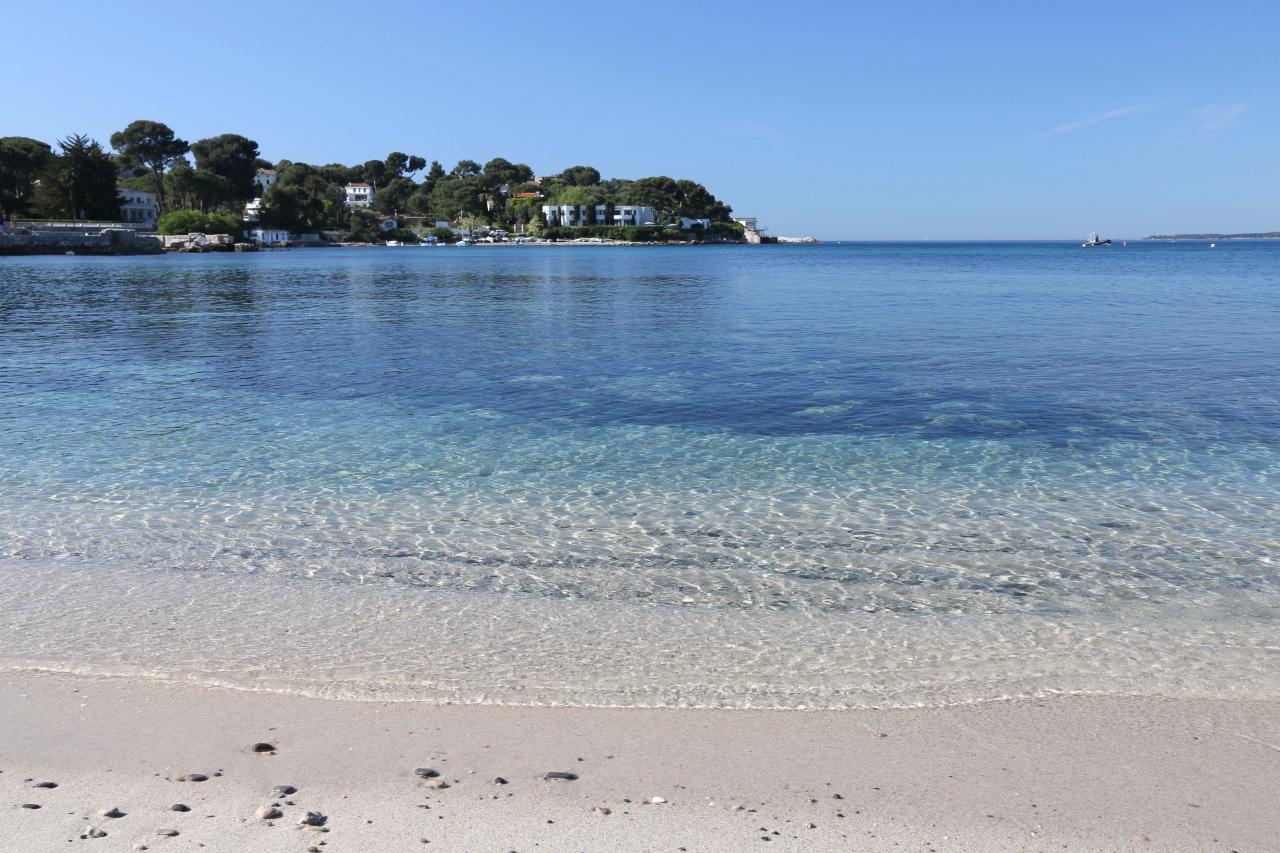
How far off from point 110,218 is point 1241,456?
147624mm

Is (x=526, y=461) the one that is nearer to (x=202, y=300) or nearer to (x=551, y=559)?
(x=551, y=559)

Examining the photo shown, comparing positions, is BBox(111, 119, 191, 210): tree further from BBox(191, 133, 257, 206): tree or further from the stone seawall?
the stone seawall

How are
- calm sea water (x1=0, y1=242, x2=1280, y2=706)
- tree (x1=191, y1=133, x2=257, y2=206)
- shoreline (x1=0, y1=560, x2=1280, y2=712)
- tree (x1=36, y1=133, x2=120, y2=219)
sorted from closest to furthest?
shoreline (x1=0, y1=560, x2=1280, y2=712)
calm sea water (x1=0, y1=242, x2=1280, y2=706)
tree (x1=36, y1=133, x2=120, y2=219)
tree (x1=191, y1=133, x2=257, y2=206)

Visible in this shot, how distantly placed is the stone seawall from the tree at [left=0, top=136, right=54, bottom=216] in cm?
2607

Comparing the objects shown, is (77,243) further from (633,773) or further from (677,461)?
(633,773)

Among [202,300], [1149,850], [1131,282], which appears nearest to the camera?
[1149,850]

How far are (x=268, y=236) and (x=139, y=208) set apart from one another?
20601 mm

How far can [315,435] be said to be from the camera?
14820 millimetres

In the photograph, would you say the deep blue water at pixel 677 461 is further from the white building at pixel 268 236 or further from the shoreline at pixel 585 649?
the white building at pixel 268 236

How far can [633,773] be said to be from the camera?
506 centimetres

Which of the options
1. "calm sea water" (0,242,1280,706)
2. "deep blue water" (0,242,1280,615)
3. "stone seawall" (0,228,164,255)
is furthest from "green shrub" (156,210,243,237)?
"calm sea water" (0,242,1280,706)

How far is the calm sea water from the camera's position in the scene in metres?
7.45

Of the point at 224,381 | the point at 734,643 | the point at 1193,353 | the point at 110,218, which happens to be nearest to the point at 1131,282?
the point at 1193,353

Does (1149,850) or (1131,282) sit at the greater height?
(1131,282)
